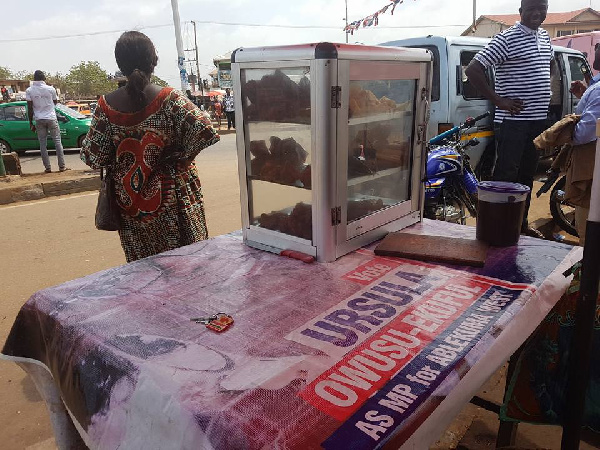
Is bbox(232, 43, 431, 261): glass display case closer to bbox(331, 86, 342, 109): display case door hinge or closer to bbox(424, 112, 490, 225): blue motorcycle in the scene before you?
bbox(331, 86, 342, 109): display case door hinge

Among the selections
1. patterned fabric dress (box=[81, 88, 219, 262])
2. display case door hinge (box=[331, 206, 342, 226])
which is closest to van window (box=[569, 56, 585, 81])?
patterned fabric dress (box=[81, 88, 219, 262])

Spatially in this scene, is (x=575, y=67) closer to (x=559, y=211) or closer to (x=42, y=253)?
(x=559, y=211)

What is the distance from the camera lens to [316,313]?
1.33 meters

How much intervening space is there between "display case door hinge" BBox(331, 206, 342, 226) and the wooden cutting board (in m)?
0.21

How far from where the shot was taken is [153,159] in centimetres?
224

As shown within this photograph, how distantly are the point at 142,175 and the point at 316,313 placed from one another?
1320mm

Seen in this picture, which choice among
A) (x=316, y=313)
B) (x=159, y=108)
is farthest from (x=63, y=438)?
(x=159, y=108)

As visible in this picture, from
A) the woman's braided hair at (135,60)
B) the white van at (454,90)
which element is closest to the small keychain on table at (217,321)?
the woman's braided hair at (135,60)

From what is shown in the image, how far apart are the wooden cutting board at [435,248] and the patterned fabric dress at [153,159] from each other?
1.04 m

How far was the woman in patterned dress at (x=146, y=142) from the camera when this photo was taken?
7.22 feet

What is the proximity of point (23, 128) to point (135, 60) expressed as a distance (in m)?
11.0

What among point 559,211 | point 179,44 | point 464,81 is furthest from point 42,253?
point 179,44

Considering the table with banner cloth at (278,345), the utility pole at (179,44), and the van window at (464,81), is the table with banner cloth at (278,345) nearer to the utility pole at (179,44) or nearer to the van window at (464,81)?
the van window at (464,81)

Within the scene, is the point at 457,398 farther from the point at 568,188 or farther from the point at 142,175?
the point at 568,188
